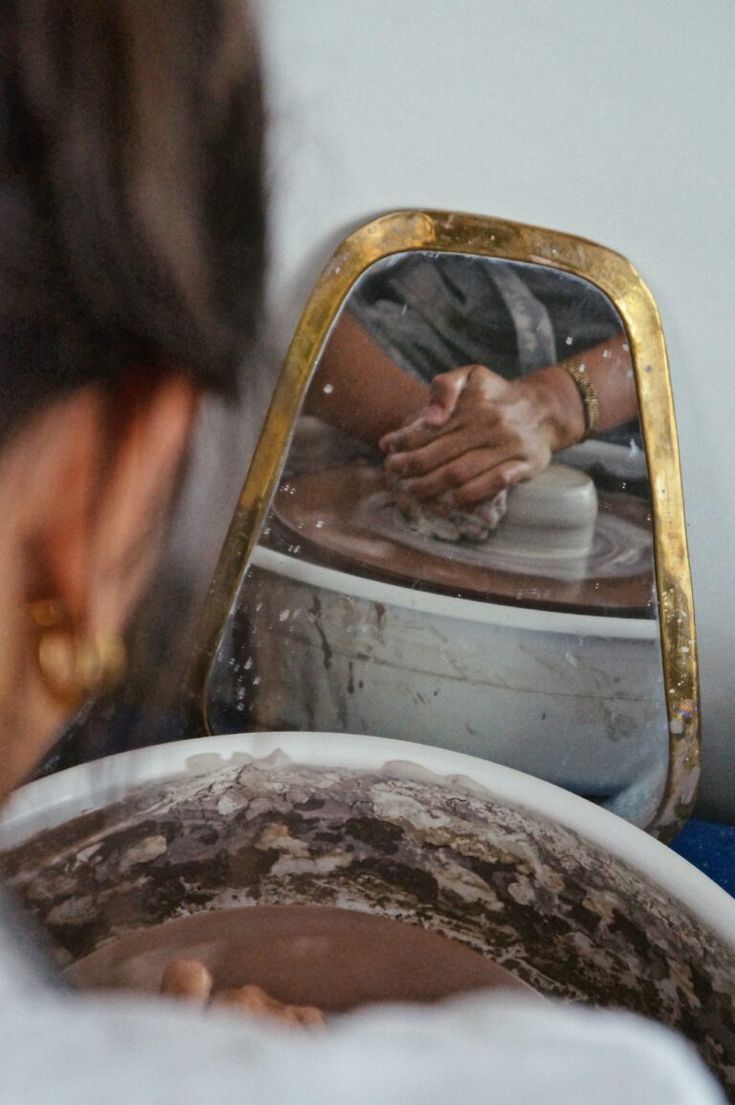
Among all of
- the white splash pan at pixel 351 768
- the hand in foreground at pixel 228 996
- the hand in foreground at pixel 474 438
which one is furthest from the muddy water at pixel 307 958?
the hand in foreground at pixel 474 438

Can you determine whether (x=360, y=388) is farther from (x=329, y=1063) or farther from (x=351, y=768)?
(x=329, y=1063)

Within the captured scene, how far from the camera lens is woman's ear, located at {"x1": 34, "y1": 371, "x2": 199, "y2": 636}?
1.64 feet

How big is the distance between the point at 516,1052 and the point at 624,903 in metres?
0.44

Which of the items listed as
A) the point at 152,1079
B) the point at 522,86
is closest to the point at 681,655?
the point at 522,86

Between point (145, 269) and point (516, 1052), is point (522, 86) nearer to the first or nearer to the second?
point (145, 269)

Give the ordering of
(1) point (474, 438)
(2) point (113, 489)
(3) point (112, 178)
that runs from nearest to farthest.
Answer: (3) point (112, 178), (2) point (113, 489), (1) point (474, 438)

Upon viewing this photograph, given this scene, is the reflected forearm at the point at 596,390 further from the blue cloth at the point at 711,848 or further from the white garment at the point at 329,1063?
the white garment at the point at 329,1063

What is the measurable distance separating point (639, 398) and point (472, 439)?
13 centimetres

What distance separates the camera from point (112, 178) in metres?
0.41

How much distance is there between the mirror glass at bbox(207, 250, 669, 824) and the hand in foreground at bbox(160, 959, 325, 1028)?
0.22 metres

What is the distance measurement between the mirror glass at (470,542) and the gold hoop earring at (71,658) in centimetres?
10

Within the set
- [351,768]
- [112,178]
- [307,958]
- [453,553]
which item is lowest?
[307,958]

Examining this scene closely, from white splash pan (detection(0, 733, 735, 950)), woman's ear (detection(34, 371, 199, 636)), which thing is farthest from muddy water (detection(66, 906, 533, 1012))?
woman's ear (detection(34, 371, 199, 636))

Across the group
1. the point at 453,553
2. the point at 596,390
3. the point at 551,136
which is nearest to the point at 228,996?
the point at 453,553
